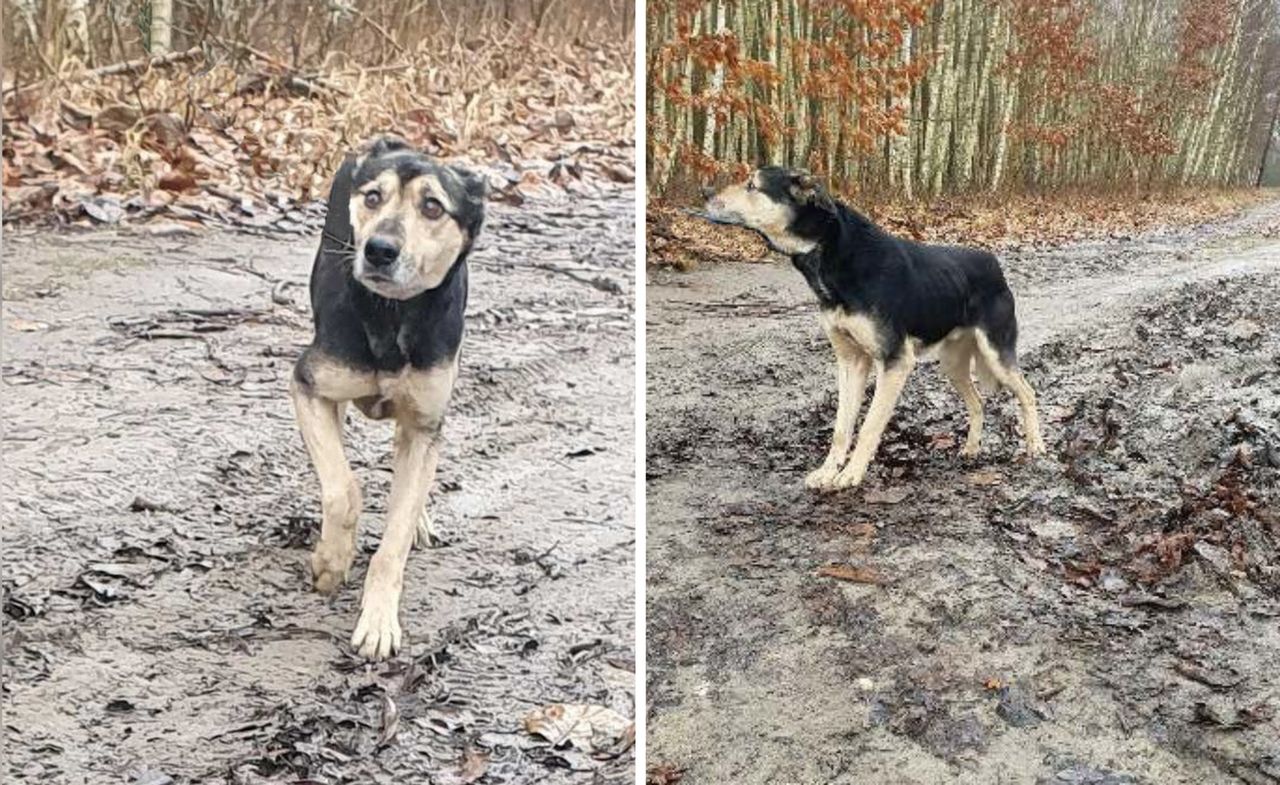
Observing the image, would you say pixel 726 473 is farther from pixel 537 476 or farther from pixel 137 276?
pixel 137 276

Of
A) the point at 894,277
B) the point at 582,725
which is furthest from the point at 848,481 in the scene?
the point at 582,725

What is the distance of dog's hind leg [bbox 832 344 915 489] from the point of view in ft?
9.21

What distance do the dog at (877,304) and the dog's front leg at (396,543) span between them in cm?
73

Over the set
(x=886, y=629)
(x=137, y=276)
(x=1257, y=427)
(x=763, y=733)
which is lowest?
(x=763, y=733)

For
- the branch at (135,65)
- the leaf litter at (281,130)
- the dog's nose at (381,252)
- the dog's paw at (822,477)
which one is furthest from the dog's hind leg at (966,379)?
the branch at (135,65)

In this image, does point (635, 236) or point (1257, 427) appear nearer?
point (1257, 427)

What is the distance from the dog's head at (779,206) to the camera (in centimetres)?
283

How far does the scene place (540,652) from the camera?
2.78 metres

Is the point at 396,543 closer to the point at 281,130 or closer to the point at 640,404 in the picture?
the point at 640,404

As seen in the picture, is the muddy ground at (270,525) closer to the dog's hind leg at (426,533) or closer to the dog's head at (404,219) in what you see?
the dog's hind leg at (426,533)

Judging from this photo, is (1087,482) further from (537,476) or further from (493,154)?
(493,154)

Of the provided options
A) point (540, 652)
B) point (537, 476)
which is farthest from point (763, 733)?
point (537, 476)

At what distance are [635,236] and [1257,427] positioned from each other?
48.1 inches

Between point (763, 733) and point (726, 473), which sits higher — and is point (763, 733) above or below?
below
